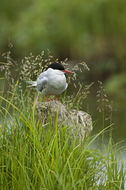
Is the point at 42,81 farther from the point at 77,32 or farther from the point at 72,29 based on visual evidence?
the point at 72,29

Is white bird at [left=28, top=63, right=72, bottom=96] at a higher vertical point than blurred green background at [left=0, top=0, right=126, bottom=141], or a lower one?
lower

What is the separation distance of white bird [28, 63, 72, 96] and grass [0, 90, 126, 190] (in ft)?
1.83

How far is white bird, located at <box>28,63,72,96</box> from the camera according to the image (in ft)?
11.5

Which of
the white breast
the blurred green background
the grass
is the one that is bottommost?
the grass

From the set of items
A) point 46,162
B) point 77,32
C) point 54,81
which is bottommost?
Answer: point 46,162

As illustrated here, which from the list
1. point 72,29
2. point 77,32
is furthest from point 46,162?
point 72,29

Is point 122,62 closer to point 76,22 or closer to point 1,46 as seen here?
point 76,22

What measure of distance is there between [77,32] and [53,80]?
11846mm

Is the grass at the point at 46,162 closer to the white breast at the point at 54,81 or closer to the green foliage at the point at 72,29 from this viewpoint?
the white breast at the point at 54,81

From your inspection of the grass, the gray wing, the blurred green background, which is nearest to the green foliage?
the blurred green background

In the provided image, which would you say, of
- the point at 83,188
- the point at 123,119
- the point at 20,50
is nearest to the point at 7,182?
the point at 83,188

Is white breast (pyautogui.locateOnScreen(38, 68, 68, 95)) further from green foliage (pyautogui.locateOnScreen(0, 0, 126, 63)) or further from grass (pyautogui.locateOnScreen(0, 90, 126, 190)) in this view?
green foliage (pyautogui.locateOnScreen(0, 0, 126, 63))

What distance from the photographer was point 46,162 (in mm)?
2648

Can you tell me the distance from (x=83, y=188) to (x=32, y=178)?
36 cm
